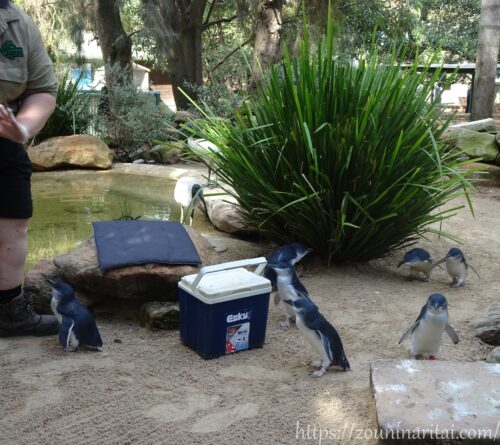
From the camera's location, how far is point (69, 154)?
8719 mm

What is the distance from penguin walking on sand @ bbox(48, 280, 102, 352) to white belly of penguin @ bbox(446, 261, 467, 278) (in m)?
2.24

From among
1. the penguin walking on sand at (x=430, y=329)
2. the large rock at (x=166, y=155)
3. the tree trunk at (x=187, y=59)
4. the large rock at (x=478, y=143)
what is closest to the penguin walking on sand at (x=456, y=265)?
the penguin walking on sand at (x=430, y=329)

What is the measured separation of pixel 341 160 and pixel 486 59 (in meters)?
7.49

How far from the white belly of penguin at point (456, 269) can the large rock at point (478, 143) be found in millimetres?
4143

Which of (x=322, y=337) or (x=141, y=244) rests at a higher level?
(x=141, y=244)

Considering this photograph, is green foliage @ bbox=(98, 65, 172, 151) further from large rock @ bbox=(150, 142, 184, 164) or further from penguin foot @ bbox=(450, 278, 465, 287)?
penguin foot @ bbox=(450, 278, 465, 287)

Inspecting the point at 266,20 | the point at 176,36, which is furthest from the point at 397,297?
the point at 176,36

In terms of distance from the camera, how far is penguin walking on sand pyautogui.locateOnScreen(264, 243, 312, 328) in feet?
10.6

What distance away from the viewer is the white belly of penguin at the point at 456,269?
13.1 ft

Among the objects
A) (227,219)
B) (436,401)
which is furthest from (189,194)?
(436,401)

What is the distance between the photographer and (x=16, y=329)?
3086 mm

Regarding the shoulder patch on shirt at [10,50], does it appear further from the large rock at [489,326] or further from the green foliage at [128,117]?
the green foliage at [128,117]

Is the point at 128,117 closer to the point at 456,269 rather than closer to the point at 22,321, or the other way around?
the point at 456,269

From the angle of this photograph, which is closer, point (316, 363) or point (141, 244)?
point (316, 363)
